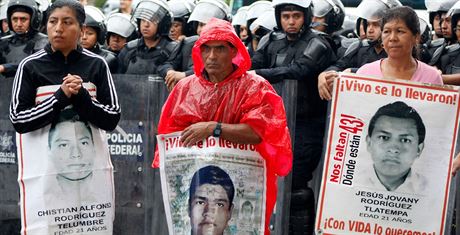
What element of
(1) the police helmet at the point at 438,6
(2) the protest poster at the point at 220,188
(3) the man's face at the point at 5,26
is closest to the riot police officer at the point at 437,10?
(1) the police helmet at the point at 438,6

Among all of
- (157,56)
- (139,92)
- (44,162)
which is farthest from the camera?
(157,56)

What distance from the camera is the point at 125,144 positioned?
9703 millimetres

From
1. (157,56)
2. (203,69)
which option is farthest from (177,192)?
(157,56)

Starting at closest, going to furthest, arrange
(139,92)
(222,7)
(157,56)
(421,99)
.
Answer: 1. (421,99)
2. (139,92)
3. (157,56)
4. (222,7)

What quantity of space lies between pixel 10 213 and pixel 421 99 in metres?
4.36

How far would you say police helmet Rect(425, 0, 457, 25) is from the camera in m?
11.4

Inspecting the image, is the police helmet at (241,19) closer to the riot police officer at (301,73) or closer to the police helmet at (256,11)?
the police helmet at (256,11)

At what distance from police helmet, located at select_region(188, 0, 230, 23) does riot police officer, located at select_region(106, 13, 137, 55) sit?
70 centimetres

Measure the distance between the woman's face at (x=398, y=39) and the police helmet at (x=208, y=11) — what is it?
5.15m

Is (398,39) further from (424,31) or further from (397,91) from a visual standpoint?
(424,31)

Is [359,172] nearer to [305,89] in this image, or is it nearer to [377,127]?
[377,127]

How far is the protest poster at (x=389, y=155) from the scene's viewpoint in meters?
7.06

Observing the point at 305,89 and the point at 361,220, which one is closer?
the point at 361,220

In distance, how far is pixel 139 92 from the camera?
31.7ft
